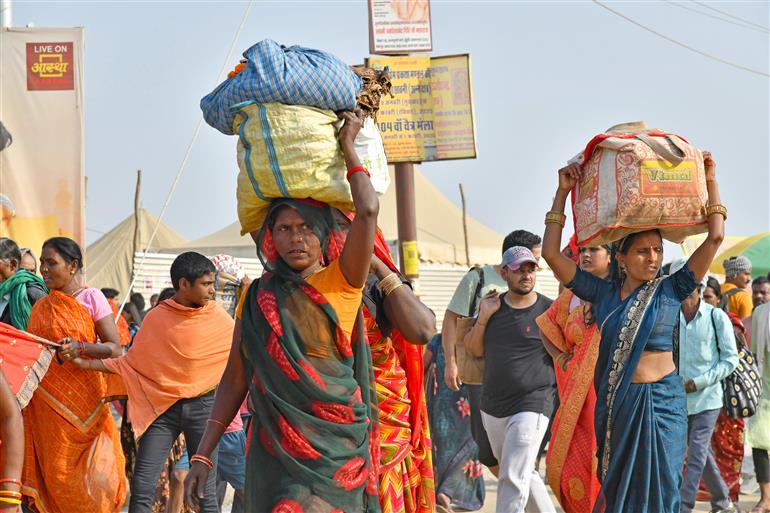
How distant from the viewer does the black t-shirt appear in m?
8.25

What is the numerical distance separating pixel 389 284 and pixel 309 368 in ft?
1.88

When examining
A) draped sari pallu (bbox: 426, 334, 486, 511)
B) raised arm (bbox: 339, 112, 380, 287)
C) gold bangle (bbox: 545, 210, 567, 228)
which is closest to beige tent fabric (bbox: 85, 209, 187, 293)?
draped sari pallu (bbox: 426, 334, 486, 511)

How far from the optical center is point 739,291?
1393 centimetres

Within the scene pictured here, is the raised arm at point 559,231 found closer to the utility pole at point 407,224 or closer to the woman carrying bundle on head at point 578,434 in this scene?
the woman carrying bundle on head at point 578,434

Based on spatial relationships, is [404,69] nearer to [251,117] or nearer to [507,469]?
[507,469]

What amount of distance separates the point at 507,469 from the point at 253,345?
3913mm

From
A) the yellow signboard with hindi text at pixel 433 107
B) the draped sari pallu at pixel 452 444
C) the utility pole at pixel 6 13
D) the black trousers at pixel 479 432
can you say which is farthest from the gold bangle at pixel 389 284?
the yellow signboard with hindi text at pixel 433 107

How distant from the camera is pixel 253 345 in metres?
4.52

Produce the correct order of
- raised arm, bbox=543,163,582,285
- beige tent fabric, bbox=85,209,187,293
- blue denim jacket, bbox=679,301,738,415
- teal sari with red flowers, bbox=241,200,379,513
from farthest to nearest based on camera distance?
beige tent fabric, bbox=85,209,187,293
blue denim jacket, bbox=679,301,738,415
raised arm, bbox=543,163,582,285
teal sari with red flowers, bbox=241,200,379,513

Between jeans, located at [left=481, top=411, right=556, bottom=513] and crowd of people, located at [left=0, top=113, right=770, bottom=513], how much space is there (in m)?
0.02

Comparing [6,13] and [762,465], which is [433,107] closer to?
[6,13]

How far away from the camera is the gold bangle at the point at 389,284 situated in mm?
4789

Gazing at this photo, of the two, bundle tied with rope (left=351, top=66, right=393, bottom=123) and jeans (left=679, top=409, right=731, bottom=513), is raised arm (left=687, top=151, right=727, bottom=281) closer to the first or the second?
bundle tied with rope (left=351, top=66, right=393, bottom=123)

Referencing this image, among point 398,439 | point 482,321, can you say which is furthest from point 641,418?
point 482,321
